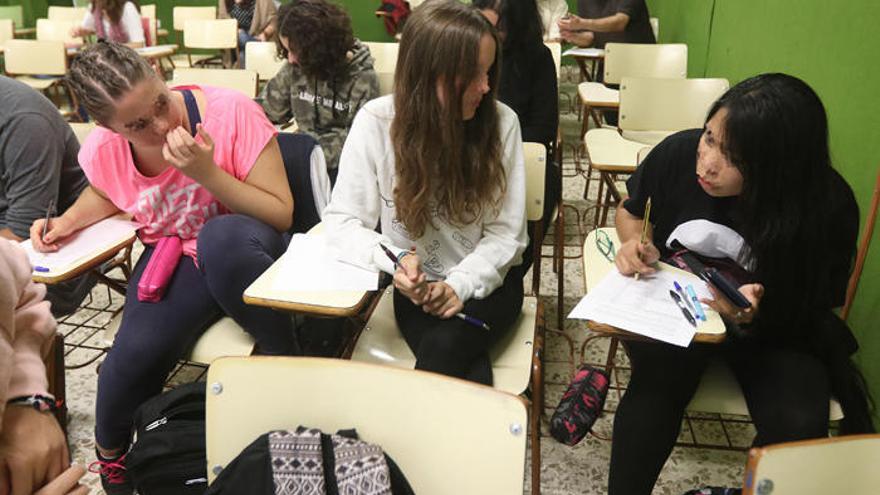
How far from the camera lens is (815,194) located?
50.0 inches

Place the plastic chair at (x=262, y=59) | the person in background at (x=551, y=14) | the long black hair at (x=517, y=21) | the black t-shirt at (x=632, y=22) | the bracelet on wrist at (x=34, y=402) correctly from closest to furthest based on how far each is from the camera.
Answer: the bracelet on wrist at (x=34, y=402) → the long black hair at (x=517, y=21) → the plastic chair at (x=262, y=59) → the black t-shirt at (x=632, y=22) → the person in background at (x=551, y=14)

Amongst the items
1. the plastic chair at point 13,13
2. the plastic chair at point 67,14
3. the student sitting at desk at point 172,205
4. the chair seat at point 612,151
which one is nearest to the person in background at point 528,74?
the chair seat at point 612,151

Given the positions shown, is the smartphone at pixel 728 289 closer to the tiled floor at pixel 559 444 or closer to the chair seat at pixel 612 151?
the tiled floor at pixel 559 444

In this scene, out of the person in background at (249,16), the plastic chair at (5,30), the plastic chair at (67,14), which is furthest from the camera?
the plastic chair at (67,14)

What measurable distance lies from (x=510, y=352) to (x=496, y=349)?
0.03 m

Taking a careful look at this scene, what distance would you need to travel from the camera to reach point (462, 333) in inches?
53.5

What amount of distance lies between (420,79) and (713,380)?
0.93 meters

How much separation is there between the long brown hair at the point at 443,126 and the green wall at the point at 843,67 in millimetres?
1059

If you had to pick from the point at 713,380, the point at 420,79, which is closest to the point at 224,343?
the point at 420,79

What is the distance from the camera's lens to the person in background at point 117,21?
4621 millimetres

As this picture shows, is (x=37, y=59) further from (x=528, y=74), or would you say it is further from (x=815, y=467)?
(x=815, y=467)

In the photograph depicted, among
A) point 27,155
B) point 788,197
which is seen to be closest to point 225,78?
point 27,155

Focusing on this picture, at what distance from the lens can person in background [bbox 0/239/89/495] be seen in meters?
A: 0.84

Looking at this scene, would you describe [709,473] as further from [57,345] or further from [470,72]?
[57,345]
